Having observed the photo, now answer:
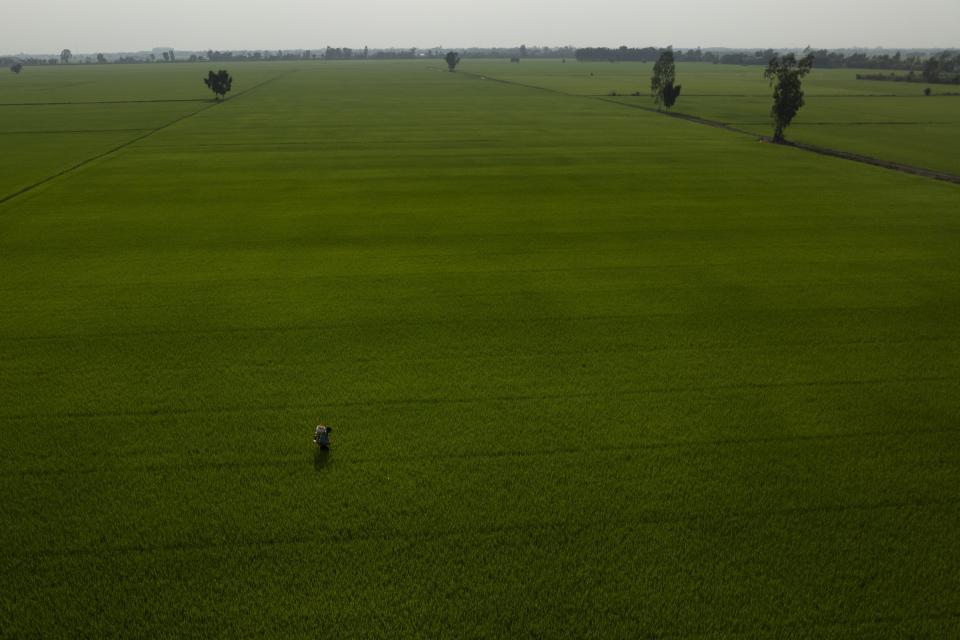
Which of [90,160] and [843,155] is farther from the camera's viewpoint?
[843,155]

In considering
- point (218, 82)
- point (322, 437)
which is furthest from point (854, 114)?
point (218, 82)

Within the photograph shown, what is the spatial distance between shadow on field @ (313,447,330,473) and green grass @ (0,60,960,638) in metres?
0.14

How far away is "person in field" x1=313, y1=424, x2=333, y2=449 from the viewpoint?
46.4 feet

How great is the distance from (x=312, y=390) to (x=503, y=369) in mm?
5552

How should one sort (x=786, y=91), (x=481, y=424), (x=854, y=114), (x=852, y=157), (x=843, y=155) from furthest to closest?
(x=854, y=114) < (x=786, y=91) < (x=843, y=155) < (x=852, y=157) < (x=481, y=424)

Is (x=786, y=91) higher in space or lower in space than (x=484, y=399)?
higher

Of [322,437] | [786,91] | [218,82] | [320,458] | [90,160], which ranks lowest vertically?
[320,458]

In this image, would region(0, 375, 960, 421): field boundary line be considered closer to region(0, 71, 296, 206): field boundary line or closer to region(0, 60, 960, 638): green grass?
region(0, 60, 960, 638): green grass

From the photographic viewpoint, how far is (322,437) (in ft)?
46.6

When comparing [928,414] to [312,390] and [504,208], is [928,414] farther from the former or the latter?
[504,208]

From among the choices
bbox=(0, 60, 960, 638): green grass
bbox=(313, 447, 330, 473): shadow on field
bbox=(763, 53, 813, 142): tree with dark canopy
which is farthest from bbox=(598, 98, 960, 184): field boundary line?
bbox=(313, 447, 330, 473): shadow on field

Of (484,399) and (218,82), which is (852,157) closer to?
(484,399)

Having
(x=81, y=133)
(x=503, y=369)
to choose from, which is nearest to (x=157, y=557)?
(x=503, y=369)

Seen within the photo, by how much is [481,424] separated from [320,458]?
407 centimetres
